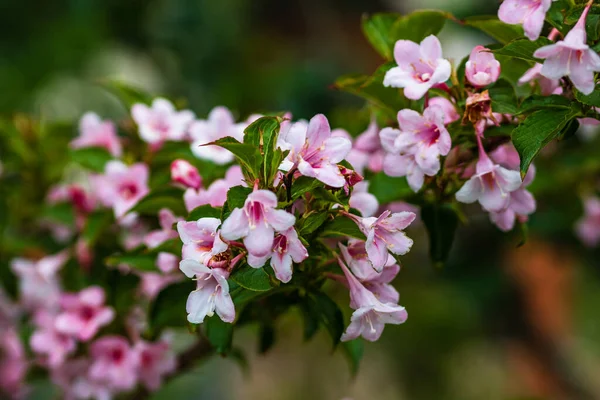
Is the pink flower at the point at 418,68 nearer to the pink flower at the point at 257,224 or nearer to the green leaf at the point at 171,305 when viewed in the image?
the pink flower at the point at 257,224

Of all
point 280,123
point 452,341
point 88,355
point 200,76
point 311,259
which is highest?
point 280,123

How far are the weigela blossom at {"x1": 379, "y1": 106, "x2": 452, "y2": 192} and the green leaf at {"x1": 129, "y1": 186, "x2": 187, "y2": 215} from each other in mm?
257

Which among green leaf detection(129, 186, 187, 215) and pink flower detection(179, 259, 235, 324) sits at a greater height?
pink flower detection(179, 259, 235, 324)

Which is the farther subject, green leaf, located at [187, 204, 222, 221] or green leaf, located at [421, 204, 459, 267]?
green leaf, located at [421, 204, 459, 267]

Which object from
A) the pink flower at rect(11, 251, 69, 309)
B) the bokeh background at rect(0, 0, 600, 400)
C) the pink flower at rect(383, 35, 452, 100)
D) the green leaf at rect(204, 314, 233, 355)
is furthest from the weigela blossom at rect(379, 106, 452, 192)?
the bokeh background at rect(0, 0, 600, 400)

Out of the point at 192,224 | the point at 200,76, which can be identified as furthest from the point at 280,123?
the point at 200,76

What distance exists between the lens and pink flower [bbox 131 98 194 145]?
90cm

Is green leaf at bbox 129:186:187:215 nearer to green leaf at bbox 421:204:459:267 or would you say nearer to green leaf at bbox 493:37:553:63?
green leaf at bbox 421:204:459:267

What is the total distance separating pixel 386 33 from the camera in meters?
0.83

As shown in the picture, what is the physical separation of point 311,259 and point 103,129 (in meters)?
0.44

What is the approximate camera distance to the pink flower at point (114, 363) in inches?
35.8

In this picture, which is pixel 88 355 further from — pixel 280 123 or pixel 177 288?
pixel 280 123

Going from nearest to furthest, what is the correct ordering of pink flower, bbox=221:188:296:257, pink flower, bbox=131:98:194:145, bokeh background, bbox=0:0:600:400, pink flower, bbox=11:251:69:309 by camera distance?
pink flower, bbox=221:188:296:257 → pink flower, bbox=131:98:194:145 → pink flower, bbox=11:251:69:309 → bokeh background, bbox=0:0:600:400

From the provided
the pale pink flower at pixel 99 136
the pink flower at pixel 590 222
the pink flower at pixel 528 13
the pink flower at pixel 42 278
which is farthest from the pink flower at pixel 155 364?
the pink flower at pixel 590 222
